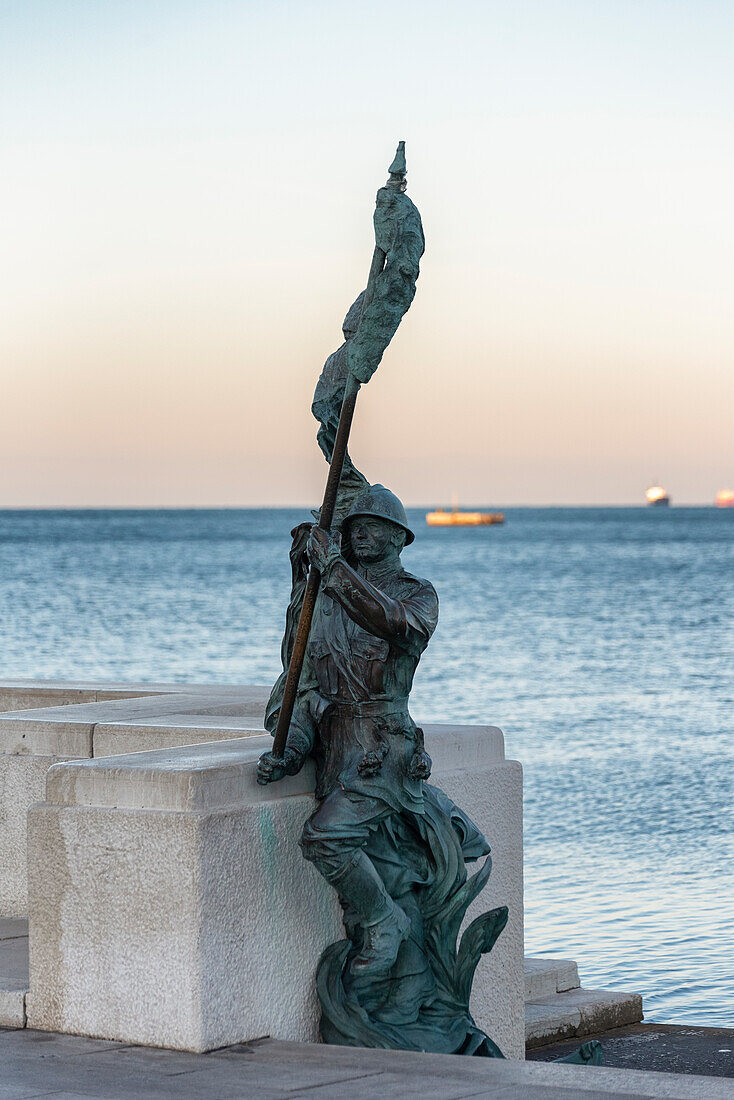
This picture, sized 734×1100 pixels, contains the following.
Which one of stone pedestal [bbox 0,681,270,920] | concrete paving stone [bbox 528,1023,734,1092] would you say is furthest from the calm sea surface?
stone pedestal [bbox 0,681,270,920]

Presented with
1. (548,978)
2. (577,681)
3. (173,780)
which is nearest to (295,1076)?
(173,780)

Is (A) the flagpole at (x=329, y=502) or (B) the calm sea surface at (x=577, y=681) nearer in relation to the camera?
(A) the flagpole at (x=329, y=502)

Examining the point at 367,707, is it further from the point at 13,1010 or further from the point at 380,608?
the point at 13,1010

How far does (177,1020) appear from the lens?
233 inches

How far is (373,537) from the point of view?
255 inches

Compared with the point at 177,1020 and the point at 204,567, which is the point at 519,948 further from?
the point at 204,567

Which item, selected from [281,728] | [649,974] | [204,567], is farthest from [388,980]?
[204,567]

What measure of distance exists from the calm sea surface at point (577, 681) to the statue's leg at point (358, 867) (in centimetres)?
496

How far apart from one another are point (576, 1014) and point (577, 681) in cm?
2613

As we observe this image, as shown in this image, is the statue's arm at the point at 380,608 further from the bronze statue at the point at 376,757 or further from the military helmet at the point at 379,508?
the military helmet at the point at 379,508

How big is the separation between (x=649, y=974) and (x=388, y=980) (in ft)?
19.4

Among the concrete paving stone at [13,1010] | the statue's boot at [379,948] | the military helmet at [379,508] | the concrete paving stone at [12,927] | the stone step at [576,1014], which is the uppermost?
the military helmet at [379,508]

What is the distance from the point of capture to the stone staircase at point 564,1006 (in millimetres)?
8734

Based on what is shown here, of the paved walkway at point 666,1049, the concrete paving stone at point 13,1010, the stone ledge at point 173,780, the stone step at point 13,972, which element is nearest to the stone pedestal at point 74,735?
the stone step at point 13,972
